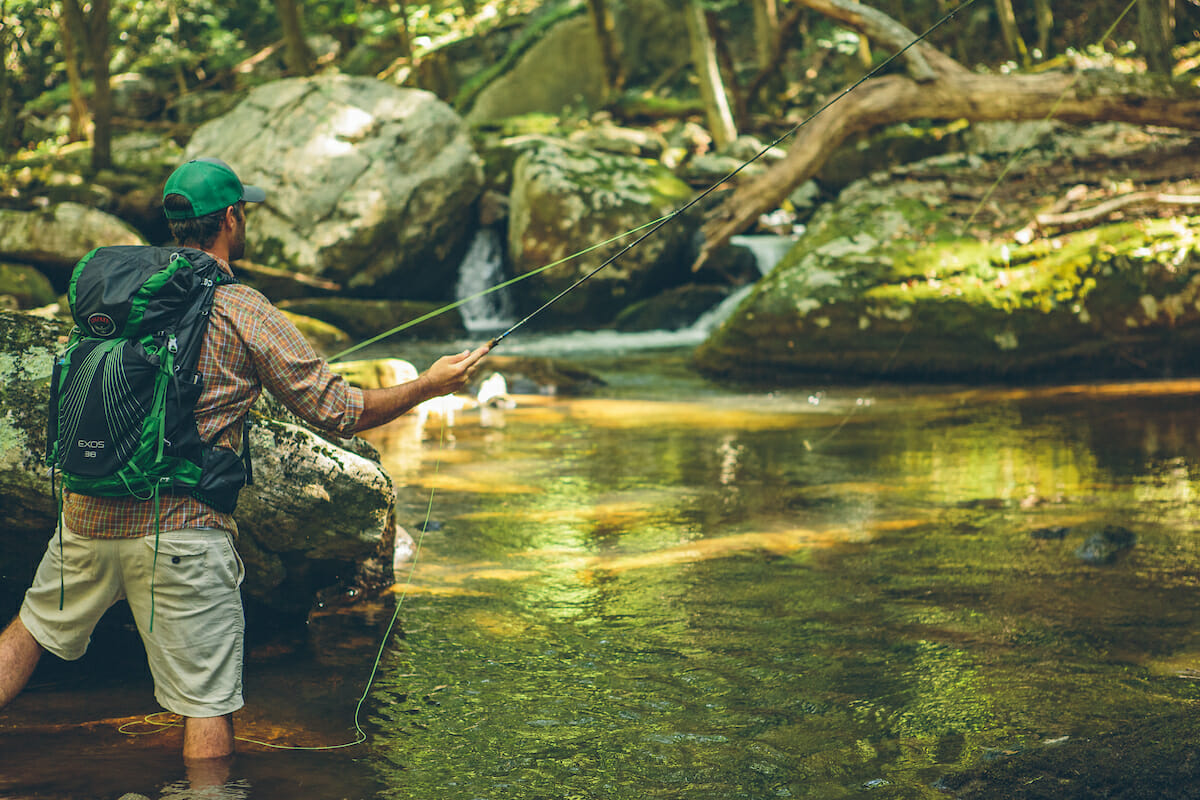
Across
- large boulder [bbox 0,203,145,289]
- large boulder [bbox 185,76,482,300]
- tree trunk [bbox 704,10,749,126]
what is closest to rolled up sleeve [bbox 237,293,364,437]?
large boulder [bbox 0,203,145,289]

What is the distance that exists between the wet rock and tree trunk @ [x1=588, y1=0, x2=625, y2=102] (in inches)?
769

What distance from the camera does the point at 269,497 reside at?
429 cm

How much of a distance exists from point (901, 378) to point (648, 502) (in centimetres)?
499

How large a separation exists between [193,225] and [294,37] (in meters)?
20.3

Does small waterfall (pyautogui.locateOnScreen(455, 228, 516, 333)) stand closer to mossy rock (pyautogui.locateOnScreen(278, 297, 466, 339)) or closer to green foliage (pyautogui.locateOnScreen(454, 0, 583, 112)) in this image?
mossy rock (pyautogui.locateOnScreen(278, 297, 466, 339))

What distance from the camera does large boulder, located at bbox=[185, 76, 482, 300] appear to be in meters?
15.7

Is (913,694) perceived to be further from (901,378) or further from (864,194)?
(864,194)

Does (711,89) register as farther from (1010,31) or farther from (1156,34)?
(1156,34)

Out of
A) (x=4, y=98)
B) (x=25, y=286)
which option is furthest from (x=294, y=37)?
(x=25, y=286)

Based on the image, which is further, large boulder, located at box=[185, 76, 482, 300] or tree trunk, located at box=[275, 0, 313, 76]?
tree trunk, located at box=[275, 0, 313, 76]

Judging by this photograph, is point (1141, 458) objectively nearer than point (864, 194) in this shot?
Yes

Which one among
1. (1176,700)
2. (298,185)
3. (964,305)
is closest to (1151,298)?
(964,305)

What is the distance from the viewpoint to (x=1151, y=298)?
10.2 m

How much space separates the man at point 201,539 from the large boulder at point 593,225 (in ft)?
41.3
